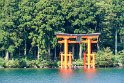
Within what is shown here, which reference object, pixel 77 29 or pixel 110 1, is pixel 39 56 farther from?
pixel 110 1

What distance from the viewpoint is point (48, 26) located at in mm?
96625

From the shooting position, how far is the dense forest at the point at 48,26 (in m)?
95.9

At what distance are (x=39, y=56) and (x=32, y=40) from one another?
7.87 feet

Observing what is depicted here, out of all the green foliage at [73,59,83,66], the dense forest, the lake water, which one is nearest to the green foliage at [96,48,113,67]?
the dense forest

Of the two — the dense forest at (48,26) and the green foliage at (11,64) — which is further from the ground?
the dense forest at (48,26)

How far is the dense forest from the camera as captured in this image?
95.9 m

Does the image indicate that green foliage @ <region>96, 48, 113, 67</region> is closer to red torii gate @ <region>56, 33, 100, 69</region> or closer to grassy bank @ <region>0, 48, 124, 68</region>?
grassy bank @ <region>0, 48, 124, 68</region>

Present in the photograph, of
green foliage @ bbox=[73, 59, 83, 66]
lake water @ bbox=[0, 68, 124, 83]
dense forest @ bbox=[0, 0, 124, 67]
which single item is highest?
dense forest @ bbox=[0, 0, 124, 67]

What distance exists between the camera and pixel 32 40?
97062mm

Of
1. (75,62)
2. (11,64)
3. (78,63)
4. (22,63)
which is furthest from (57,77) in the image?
(75,62)

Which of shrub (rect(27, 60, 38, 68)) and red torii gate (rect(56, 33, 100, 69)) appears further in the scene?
shrub (rect(27, 60, 38, 68))

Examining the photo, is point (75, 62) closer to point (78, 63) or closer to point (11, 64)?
point (78, 63)

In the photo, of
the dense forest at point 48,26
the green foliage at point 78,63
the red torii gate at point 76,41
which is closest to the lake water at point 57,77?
the red torii gate at point 76,41

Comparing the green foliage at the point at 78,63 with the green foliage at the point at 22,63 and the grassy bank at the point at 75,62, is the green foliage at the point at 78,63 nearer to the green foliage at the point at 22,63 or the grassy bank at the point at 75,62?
the grassy bank at the point at 75,62
